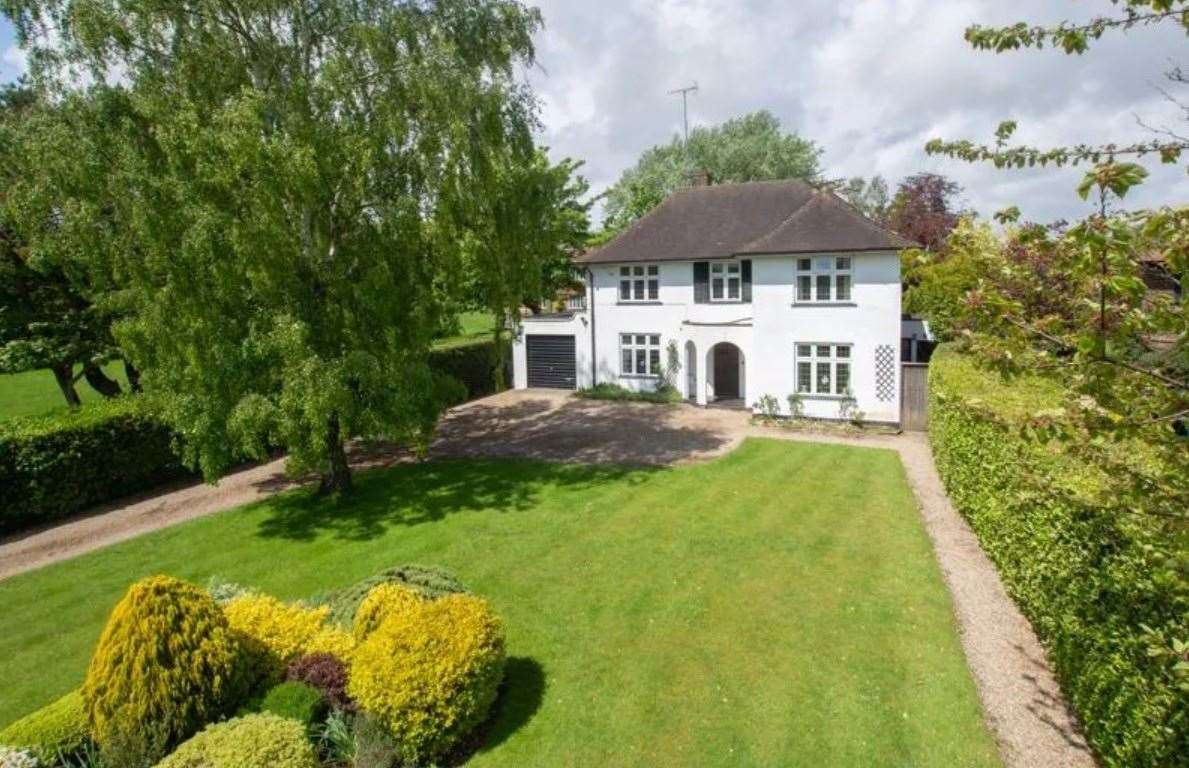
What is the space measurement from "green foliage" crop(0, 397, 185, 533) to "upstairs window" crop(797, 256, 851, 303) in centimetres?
1811

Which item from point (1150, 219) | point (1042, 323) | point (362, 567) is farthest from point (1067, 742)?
point (362, 567)

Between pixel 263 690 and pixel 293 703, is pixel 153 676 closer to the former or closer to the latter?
pixel 263 690

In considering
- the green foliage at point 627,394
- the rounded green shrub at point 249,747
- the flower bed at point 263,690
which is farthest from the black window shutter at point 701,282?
the rounded green shrub at point 249,747

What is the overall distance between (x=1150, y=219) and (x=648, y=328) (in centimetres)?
2343

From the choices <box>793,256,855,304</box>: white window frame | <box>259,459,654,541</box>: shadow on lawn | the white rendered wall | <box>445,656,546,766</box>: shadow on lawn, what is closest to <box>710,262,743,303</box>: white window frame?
the white rendered wall

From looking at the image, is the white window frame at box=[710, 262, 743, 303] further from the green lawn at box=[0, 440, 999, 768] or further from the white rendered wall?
the green lawn at box=[0, 440, 999, 768]

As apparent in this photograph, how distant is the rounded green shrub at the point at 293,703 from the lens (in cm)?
643

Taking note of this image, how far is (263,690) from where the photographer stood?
6809mm

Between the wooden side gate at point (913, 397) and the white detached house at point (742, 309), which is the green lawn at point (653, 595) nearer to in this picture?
the wooden side gate at point (913, 397)

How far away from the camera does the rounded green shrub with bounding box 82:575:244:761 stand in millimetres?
6000

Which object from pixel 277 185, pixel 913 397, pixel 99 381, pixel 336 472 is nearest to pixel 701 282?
pixel 913 397

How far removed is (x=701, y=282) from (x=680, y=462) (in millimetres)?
9887

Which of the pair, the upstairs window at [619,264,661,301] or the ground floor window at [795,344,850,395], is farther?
the upstairs window at [619,264,661,301]

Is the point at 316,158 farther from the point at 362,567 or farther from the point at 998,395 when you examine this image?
the point at 998,395
